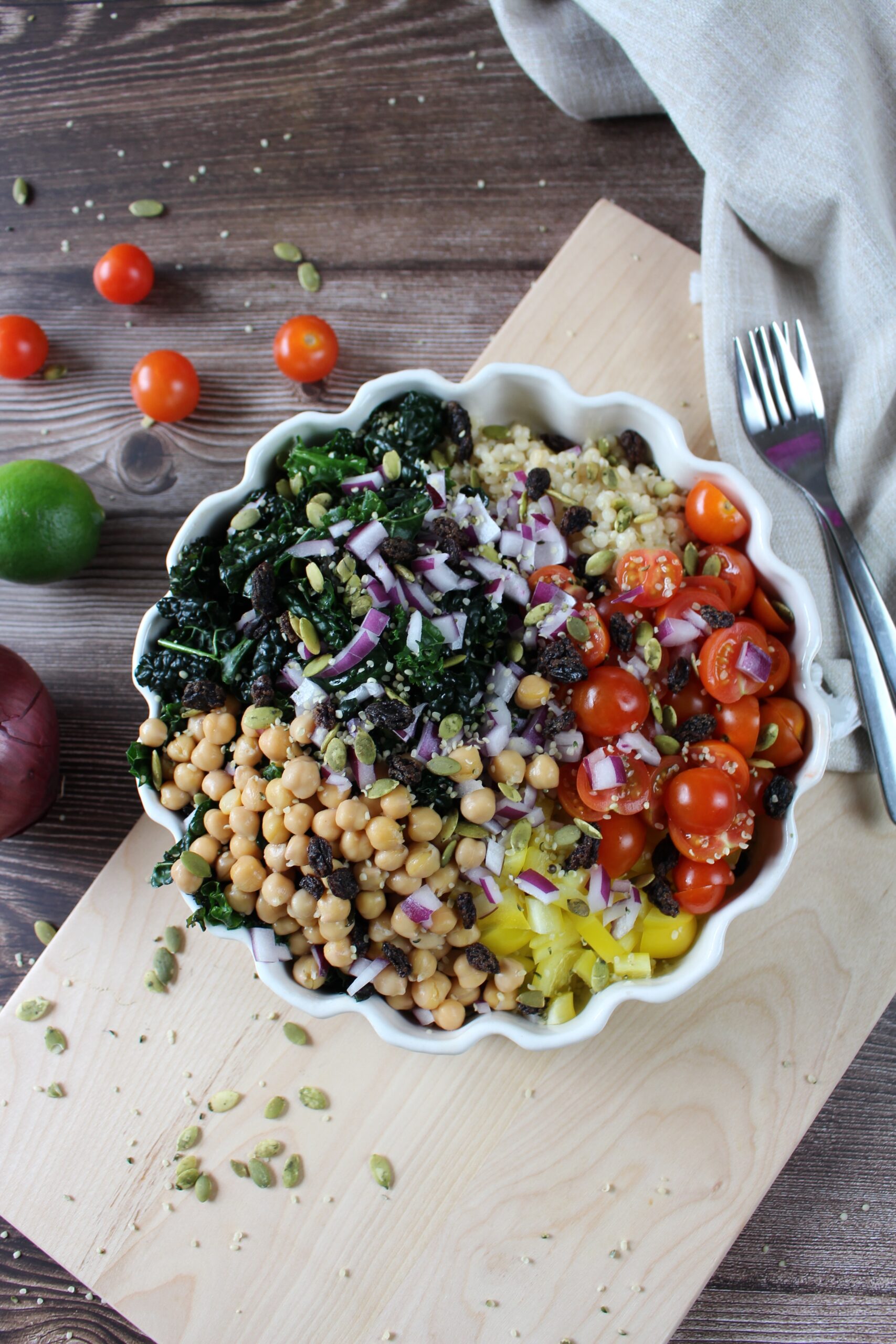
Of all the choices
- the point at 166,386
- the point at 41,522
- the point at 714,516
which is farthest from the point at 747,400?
the point at 41,522

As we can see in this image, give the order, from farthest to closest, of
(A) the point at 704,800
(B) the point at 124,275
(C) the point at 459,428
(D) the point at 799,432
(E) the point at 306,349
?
(B) the point at 124,275
(E) the point at 306,349
(D) the point at 799,432
(C) the point at 459,428
(A) the point at 704,800

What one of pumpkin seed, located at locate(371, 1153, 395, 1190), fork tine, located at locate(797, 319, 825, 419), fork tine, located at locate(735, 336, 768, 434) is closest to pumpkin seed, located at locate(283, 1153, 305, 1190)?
pumpkin seed, located at locate(371, 1153, 395, 1190)

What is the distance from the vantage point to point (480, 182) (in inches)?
91.2

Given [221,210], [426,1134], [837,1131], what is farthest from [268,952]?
[221,210]

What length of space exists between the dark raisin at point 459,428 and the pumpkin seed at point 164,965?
48.2 inches

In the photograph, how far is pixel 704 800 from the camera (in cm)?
158

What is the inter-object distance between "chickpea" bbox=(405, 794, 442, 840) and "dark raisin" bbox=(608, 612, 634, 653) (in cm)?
45

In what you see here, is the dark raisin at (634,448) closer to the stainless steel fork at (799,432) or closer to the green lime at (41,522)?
the stainless steel fork at (799,432)

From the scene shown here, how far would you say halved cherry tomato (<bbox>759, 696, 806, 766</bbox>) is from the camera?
67.4 inches

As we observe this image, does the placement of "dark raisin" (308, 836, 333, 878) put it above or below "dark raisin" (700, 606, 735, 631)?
below

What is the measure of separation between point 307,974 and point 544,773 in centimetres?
58

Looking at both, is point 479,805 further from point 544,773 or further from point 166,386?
point 166,386

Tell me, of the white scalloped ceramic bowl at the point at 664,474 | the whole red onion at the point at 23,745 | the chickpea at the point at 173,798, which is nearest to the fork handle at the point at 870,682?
the white scalloped ceramic bowl at the point at 664,474

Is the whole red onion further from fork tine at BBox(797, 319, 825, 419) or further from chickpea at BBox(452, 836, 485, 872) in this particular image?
fork tine at BBox(797, 319, 825, 419)
